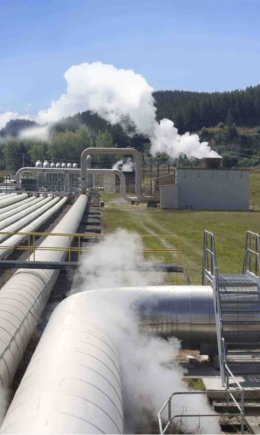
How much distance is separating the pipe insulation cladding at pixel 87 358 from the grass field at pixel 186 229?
5.98 metres

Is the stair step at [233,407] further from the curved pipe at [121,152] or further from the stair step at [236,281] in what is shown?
the curved pipe at [121,152]

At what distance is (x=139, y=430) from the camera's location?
1003 cm

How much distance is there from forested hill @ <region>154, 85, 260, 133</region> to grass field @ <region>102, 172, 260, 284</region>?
382 feet

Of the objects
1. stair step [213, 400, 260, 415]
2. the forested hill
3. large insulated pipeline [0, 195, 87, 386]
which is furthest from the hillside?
stair step [213, 400, 260, 415]

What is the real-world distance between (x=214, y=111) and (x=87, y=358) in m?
190

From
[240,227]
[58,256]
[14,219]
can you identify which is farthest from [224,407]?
[240,227]

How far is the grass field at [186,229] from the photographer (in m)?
26.3

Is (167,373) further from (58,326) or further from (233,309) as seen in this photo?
(58,326)

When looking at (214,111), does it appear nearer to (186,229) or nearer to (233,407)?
(186,229)

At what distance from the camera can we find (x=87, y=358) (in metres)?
8.25

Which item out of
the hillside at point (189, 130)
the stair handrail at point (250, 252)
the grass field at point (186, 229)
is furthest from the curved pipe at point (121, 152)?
the hillside at point (189, 130)

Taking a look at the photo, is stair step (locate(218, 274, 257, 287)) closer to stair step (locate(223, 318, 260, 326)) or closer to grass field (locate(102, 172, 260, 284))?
stair step (locate(223, 318, 260, 326))

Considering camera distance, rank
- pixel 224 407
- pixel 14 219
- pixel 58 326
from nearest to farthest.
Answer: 1. pixel 58 326
2. pixel 224 407
3. pixel 14 219

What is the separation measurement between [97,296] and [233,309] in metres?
3.70
